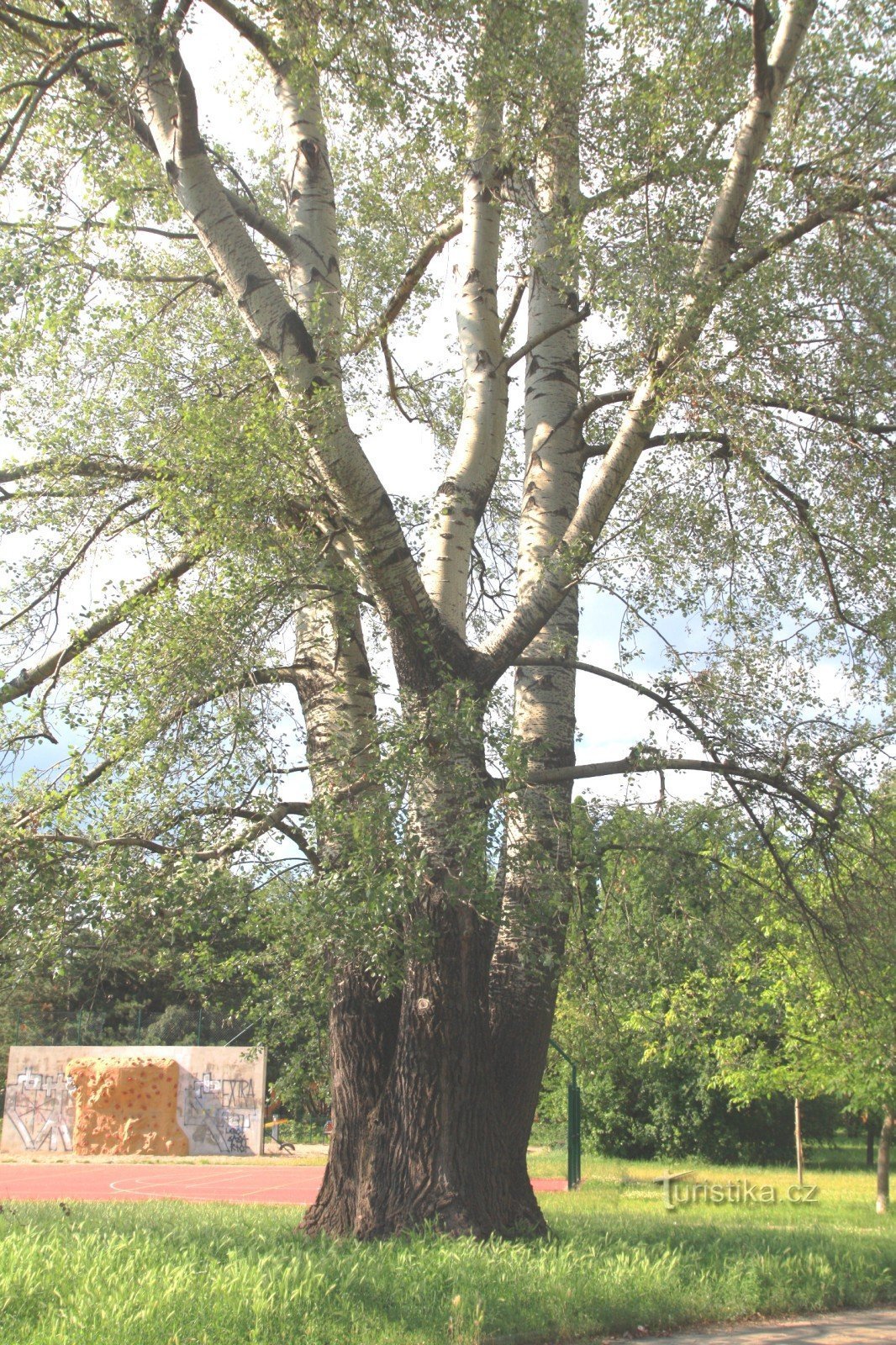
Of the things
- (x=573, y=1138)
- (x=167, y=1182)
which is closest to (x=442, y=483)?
(x=573, y=1138)

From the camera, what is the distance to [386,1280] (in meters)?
5.78

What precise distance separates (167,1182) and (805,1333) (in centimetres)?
1534

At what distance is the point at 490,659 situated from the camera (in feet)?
25.0

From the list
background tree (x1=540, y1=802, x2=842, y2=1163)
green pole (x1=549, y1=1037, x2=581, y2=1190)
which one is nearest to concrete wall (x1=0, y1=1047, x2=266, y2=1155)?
green pole (x1=549, y1=1037, x2=581, y2=1190)

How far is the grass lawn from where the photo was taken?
4.90m

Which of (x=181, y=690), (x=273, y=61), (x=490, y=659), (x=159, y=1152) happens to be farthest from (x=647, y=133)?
(x=159, y=1152)

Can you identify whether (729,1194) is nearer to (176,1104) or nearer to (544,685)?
(544,685)

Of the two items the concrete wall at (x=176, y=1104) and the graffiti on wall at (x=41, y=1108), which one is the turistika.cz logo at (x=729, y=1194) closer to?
the concrete wall at (x=176, y=1104)

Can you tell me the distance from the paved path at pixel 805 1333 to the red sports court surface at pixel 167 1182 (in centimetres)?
839

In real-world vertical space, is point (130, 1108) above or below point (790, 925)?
below

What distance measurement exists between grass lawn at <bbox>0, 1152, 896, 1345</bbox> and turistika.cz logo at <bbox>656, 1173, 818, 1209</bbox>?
639 cm

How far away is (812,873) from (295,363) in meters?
5.48

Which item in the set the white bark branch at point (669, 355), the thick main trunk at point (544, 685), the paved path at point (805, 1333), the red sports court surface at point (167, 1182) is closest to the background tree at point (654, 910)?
the thick main trunk at point (544, 685)

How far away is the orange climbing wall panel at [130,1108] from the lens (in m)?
25.6
